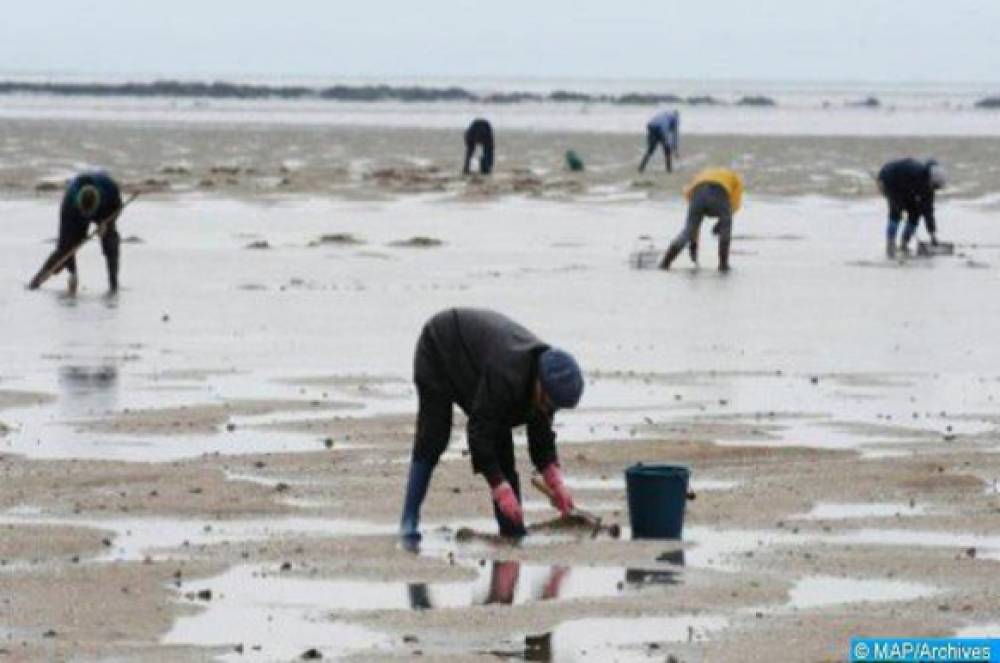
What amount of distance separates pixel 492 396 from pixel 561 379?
474 millimetres

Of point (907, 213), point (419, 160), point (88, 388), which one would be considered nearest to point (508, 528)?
point (88, 388)

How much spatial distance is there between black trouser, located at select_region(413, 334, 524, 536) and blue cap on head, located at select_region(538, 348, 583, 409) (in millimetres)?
886

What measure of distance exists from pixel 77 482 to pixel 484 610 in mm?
4186

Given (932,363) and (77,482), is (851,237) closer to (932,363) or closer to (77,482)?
(932,363)

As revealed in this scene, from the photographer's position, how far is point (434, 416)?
43.6 feet

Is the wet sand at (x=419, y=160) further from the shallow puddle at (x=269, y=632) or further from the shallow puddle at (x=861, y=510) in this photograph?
the shallow puddle at (x=269, y=632)

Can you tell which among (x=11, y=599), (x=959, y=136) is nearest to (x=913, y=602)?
(x=11, y=599)

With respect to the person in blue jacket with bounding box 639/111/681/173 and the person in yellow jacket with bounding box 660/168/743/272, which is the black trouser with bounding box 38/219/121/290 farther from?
the person in blue jacket with bounding box 639/111/681/173

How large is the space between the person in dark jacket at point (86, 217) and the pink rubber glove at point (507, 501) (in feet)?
49.7

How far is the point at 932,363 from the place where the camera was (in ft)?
69.1

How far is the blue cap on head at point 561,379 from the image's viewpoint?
40.1 ft

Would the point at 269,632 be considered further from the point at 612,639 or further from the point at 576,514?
the point at 576,514

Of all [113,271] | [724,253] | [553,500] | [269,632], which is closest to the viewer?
[269,632]

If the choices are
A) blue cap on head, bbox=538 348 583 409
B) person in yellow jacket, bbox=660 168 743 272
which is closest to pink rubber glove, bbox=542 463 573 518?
blue cap on head, bbox=538 348 583 409
